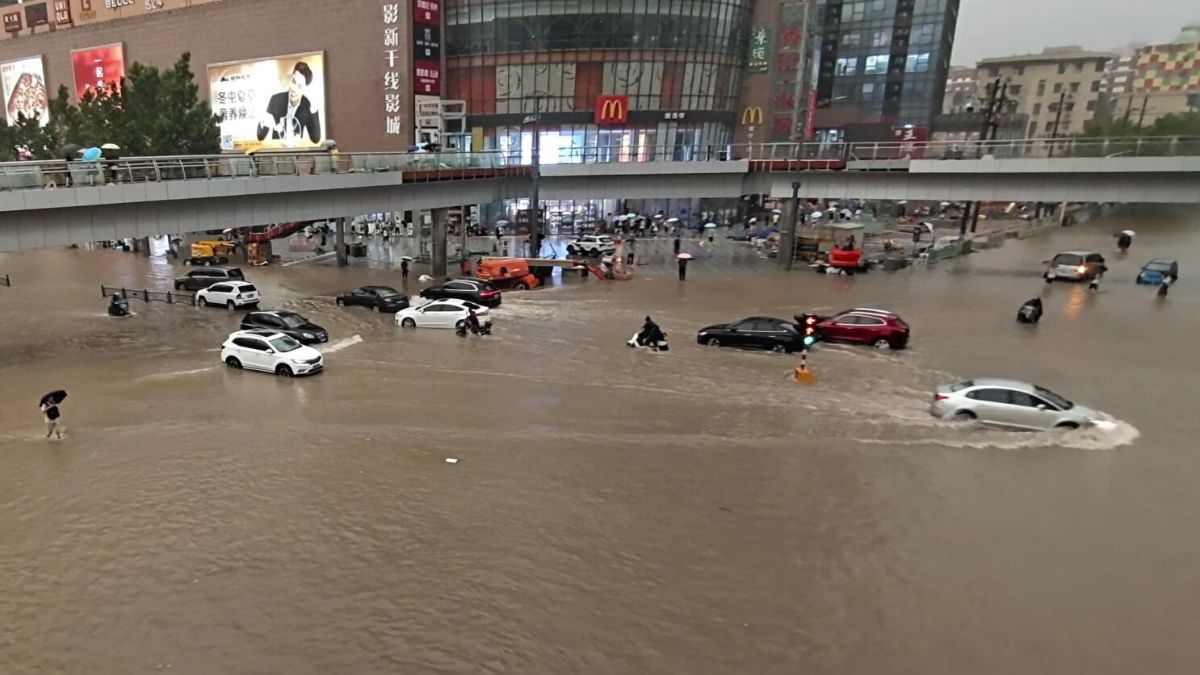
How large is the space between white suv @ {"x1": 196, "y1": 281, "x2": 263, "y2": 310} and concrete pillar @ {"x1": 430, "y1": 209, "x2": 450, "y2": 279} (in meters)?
10.7

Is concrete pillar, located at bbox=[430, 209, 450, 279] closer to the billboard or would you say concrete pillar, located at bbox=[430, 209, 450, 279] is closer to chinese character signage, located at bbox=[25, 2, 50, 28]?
the billboard

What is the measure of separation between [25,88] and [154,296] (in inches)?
3190

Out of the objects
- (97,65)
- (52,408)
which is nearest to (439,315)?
(52,408)

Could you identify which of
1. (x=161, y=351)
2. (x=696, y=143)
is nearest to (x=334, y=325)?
(x=161, y=351)

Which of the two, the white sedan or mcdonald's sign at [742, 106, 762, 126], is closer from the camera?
the white sedan

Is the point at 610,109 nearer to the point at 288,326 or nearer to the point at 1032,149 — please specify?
the point at 1032,149

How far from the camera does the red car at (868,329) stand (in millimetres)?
22984

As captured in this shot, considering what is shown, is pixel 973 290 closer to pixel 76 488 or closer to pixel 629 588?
pixel 629 588

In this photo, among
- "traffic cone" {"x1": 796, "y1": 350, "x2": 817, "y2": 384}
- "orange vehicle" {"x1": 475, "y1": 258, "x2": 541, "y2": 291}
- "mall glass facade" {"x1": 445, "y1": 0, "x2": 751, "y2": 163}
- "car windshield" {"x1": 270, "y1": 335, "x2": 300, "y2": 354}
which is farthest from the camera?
"mall glass facade" {"x1": 445, "y1": 0, "x2": 751, "y2": 163}

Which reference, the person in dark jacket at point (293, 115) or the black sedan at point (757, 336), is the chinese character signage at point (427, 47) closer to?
the person in dark jacket at point (293, 115)

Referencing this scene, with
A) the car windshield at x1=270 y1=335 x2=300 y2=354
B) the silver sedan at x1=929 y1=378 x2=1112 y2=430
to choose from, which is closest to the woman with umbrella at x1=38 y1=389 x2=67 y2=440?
the car windshield at x1=270 y1=335 x2=300 y2=354

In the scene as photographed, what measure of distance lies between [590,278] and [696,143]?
3418 cm

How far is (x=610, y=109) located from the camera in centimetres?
5912

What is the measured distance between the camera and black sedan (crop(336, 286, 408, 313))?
2939cm
